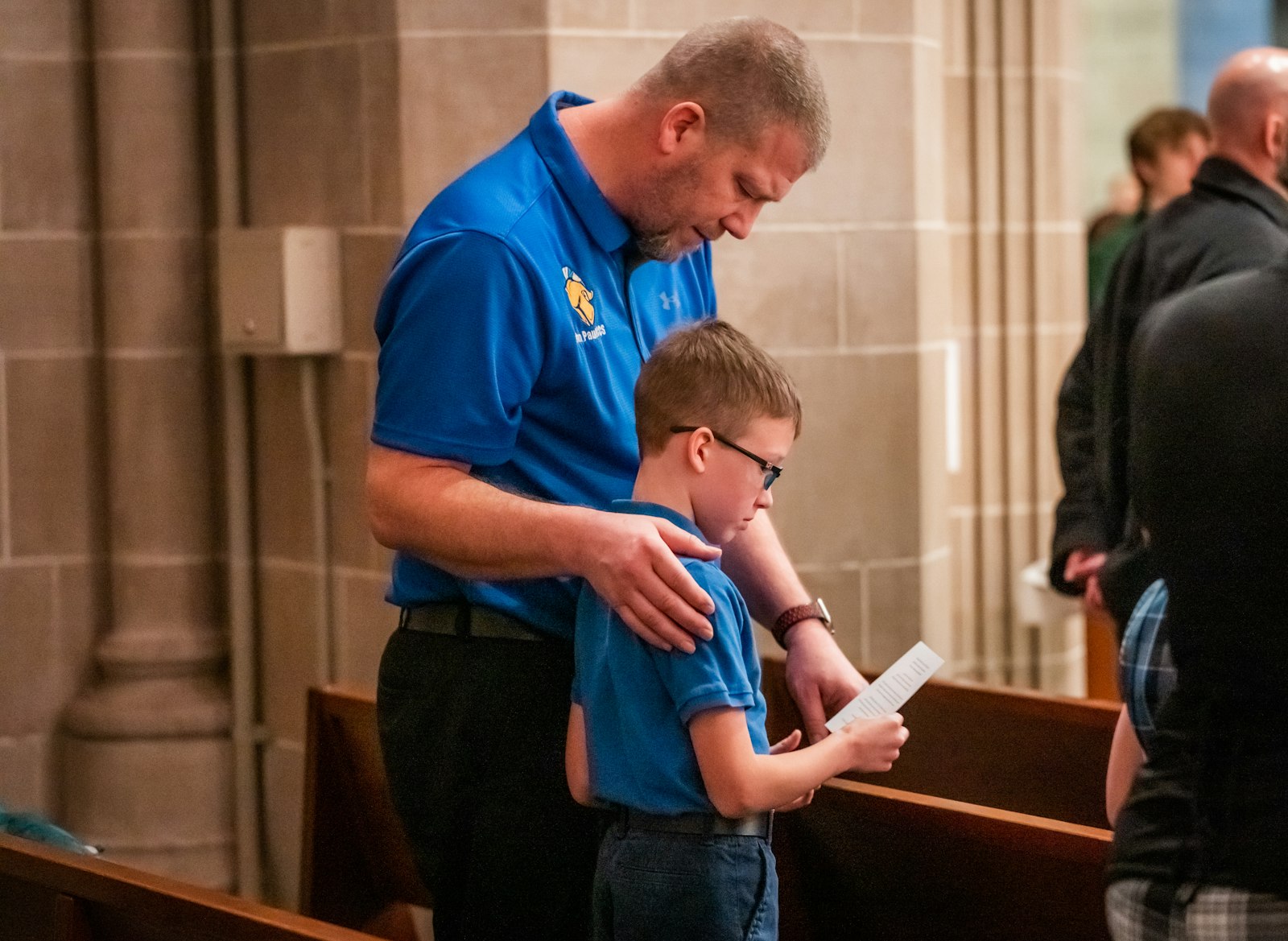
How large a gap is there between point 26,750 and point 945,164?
296cm

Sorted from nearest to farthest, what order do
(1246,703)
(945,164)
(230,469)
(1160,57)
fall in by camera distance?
(1246,703) → (230,469) → (945,164) → (1160,57)

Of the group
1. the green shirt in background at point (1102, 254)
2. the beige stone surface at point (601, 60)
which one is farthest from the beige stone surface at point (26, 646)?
the green shirt in background at point (1102, 254)

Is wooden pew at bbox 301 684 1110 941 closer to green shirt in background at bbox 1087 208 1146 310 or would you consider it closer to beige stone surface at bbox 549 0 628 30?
beige stone surface at bbox 549 0 628 30

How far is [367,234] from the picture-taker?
13.9 ft

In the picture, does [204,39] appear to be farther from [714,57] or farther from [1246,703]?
[1246,703]

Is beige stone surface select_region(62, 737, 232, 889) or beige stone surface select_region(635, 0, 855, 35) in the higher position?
beige stone surface select_region(635, 0, 855, 35)

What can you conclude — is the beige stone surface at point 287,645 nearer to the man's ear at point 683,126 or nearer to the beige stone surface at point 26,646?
the beige stone surface at point 26,646

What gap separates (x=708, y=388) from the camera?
2.00 m

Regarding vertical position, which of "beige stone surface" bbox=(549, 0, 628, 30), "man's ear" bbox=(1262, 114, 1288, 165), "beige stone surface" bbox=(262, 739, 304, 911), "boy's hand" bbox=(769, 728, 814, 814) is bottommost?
"beige stone surface" bbox=(262, 739, 304, 911)

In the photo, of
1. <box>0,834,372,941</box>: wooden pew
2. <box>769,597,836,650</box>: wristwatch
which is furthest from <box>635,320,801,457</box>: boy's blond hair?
<box>0,834,372,941</box>: wooden pew

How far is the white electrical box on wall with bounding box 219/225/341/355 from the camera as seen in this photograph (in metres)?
4.26

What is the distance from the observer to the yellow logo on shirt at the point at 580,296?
7.29 ft

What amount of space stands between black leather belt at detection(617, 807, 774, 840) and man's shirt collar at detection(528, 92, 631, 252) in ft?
2.41

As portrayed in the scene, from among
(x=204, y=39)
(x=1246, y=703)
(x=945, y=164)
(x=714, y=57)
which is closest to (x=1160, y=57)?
(x=945, y=164)
